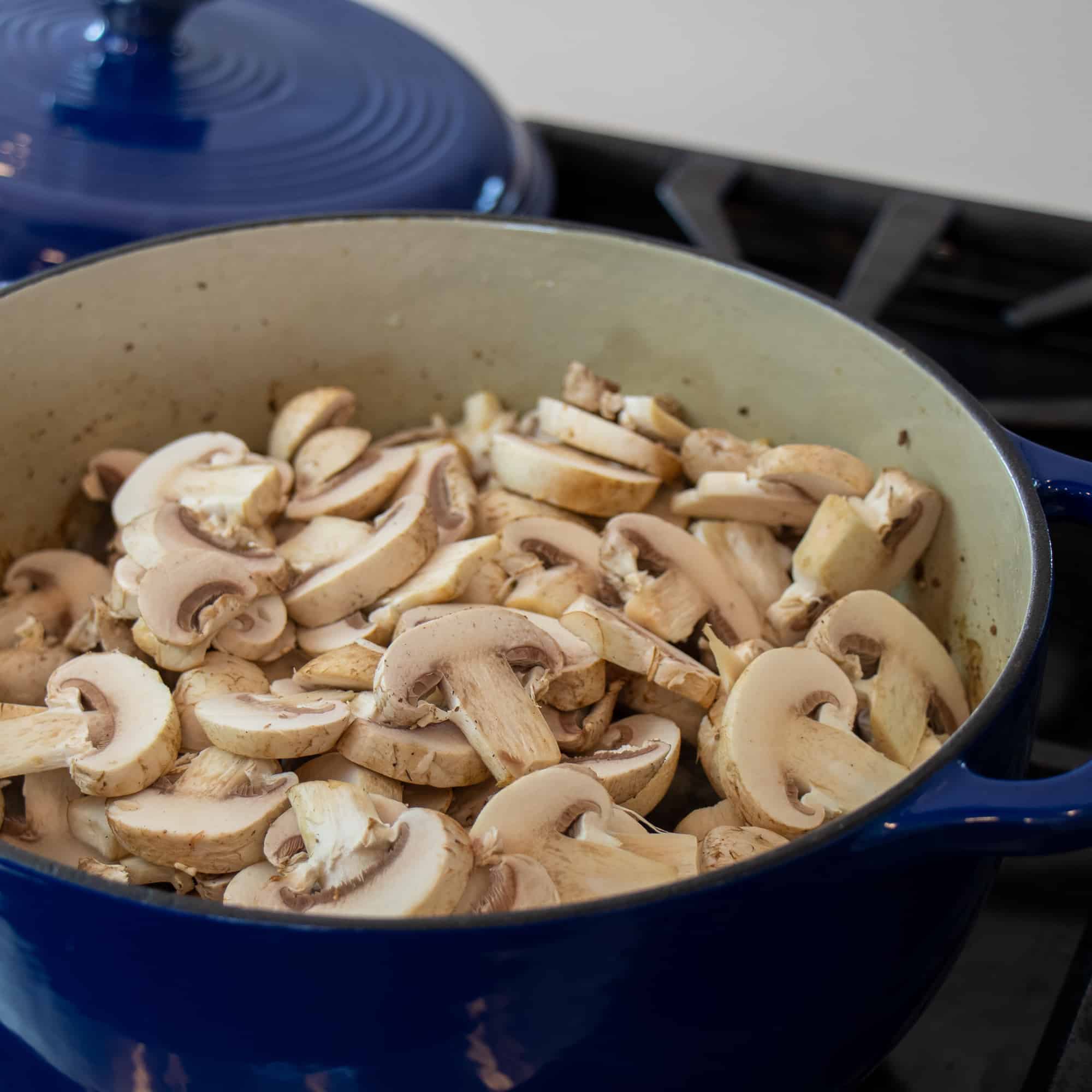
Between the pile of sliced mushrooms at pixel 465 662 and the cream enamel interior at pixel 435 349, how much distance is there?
5 centimetres

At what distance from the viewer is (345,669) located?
2.60 feet

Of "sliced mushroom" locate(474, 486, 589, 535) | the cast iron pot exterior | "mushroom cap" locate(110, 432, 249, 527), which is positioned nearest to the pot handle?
the cast iron pot exterior

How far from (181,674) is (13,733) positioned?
0.39 feet

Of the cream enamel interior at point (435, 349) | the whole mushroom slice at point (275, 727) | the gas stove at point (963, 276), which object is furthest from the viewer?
the gas stove at point (963, 276)

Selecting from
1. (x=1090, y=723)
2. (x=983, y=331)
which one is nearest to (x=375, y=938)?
(x=1090, y=723)

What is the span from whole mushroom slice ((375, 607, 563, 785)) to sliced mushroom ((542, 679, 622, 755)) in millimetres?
40

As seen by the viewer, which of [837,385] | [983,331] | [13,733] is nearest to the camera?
[13,733]

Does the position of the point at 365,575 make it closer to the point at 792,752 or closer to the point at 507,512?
the point at 507,512

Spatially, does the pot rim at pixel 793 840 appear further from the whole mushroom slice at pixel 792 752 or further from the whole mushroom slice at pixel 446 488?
the whole mushroom slice at pixel 446 488

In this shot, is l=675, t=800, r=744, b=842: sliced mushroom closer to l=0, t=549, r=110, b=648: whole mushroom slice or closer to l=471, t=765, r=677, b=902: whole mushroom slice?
l=471, t=765, r=677, b=902: whole mushroom slice

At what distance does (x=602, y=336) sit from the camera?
44.1 inches

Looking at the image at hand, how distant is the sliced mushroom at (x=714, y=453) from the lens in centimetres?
101

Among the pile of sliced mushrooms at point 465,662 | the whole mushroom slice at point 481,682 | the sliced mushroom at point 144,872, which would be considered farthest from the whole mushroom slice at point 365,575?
the sliced mushroom at point 144,872

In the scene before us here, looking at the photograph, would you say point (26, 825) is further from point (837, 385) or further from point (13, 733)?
point (837, 385)
